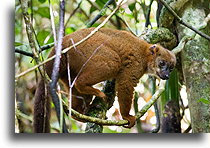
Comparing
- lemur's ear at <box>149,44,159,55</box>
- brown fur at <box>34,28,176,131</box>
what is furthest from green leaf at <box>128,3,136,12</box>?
lemur's ear at <box>149,44,159,55</box>

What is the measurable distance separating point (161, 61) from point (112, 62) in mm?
702

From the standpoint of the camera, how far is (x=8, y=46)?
3529 millimetres

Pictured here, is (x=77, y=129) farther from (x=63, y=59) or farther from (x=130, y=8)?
(x=130, y=8)

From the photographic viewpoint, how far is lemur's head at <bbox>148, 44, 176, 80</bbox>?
4062mm

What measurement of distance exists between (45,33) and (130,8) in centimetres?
101

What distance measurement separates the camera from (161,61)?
414cm

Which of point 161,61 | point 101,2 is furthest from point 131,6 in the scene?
point 161,61

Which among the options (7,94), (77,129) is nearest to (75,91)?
(7,94)

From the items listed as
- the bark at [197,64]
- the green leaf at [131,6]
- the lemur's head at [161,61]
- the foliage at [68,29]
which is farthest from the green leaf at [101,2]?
the bark at [197,64]

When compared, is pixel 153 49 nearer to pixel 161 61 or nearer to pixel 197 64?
pixel 161 61

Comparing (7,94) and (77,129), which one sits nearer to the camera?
(7,94)

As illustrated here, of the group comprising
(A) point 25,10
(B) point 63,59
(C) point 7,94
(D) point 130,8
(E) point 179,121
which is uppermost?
(D) point 130,8

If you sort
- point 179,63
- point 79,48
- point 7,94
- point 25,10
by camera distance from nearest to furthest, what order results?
point 25,10 < point 7,94 < point 79,48 < point 179,63

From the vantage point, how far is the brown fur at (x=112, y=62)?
142 inches
